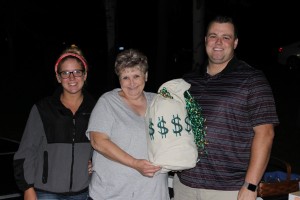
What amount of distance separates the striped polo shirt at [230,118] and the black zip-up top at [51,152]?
899 millimetres

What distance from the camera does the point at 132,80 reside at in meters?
3.44

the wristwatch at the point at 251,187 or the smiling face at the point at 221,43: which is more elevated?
the smiling face at the point at 221,43

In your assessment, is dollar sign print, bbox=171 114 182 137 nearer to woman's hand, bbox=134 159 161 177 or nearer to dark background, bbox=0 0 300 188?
woman's hand, bbox=134 159 161 177

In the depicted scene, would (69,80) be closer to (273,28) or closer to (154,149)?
(154,149)

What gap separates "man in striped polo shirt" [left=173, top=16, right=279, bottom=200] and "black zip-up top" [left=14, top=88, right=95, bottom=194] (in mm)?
876

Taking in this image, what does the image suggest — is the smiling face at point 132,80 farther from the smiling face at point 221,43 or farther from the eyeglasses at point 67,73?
the smiling face at point 221,43

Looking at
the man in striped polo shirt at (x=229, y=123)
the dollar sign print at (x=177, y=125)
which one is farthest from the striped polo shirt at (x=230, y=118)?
the dollar sign print at (x=177, y=125)

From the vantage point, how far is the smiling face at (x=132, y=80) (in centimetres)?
343

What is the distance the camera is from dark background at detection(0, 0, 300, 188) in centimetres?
1788

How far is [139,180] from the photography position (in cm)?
339

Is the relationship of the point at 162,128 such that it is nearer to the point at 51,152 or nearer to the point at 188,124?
the point at 188,124

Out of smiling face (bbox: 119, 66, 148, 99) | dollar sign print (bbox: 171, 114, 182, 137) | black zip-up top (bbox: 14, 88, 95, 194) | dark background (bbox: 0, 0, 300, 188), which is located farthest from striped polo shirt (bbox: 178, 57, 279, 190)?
dark background (bbox: 0, 0, 300, 188)

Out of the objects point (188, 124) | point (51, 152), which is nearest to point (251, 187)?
point (188, 124)

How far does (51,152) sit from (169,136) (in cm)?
93
